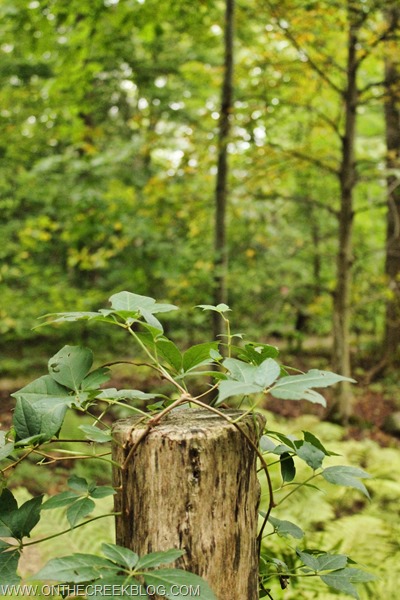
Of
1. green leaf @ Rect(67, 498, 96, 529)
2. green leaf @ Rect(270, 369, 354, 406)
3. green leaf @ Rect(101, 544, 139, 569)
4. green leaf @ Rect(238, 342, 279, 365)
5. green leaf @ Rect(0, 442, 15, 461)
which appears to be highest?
green leaf @ Rect(238, 342, 279, 365)

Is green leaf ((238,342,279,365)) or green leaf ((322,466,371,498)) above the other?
green leaf ((238,342,279,365))

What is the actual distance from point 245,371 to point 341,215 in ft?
15.2

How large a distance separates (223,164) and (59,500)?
4520 millimetres

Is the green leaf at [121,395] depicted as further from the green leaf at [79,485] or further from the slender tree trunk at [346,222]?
the slender tree trunk at [346,222]

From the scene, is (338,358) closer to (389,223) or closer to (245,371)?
(389,223)

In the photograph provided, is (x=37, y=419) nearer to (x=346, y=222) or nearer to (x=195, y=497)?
(x=195, y=497)

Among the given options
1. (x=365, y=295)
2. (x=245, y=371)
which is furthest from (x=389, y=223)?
(x=245, y=371)

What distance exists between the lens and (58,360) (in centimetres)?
109

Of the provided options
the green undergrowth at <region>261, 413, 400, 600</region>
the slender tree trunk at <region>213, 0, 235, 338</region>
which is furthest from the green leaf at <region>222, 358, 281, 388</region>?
the slender tree trunk at <region>213, 0, 235, 338</region>

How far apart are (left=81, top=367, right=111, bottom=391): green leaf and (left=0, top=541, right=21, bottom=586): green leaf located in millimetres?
347

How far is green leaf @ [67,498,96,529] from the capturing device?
37.0 inches

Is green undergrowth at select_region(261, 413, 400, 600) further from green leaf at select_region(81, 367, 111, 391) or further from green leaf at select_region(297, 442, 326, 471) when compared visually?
green leaf at select_region(81, 367, 111, 391)

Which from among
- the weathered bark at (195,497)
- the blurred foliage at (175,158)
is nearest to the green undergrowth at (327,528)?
the weathered bark at (195,497)

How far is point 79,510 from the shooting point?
0.97m
